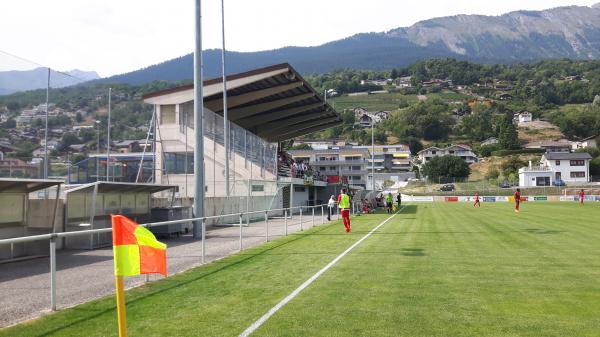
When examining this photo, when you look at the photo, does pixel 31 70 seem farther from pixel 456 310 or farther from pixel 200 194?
pixel 456 310

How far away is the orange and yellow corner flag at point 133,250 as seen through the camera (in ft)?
15.5

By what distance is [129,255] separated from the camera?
4816mm

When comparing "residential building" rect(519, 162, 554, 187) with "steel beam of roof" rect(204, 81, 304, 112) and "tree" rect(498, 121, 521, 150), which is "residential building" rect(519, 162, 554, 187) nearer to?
"tree" rect(498, 121, 521, 150)

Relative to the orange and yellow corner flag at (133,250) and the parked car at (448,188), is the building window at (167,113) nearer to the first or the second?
the orange and yellow corner flag at (133,250)

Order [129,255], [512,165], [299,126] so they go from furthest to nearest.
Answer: [512,165] → [299,126] → [129,255]

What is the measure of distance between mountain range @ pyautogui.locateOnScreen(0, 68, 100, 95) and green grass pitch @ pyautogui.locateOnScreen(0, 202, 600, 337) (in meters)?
8.52

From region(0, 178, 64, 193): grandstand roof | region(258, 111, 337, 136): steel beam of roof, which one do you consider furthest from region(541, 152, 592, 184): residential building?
region(0, 178, 64, 193): grandstand roof

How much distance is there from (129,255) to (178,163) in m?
29.9

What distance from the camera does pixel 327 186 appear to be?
57.2 meters

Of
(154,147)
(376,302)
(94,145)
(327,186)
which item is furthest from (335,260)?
(327,186)

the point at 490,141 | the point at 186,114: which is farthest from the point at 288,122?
the point at 490,141

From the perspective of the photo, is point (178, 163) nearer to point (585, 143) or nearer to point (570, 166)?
point (570, 166)

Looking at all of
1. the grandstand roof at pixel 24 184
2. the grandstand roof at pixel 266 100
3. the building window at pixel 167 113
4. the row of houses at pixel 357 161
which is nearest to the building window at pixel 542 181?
the row of houses at pixel 357 161

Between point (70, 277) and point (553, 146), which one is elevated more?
point (553, 146)
